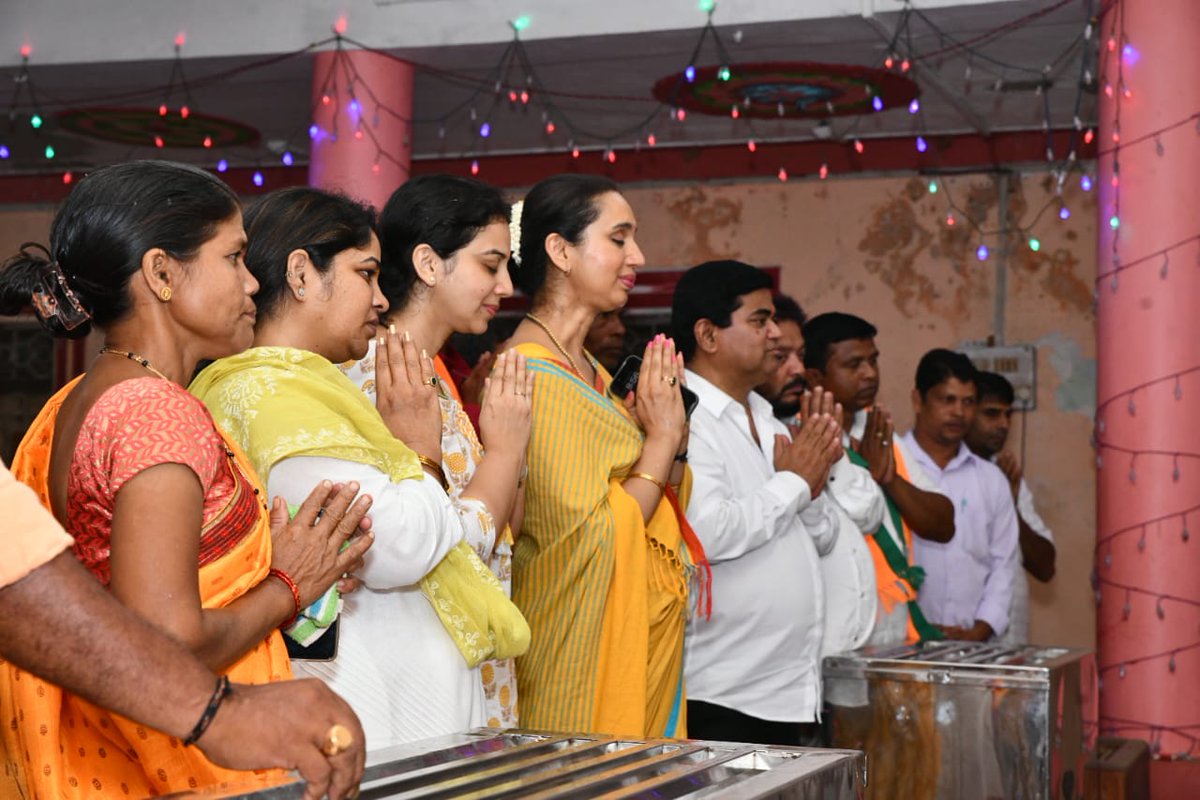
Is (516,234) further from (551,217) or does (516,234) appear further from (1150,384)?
(1150,384)

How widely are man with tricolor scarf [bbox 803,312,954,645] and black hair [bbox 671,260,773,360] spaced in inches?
28.0

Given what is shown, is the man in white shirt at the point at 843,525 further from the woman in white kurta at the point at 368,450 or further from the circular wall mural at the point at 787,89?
the circular wall mural at the point at 787,89

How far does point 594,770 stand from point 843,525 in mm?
2471

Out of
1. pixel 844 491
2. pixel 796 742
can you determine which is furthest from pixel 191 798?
pixel 844 491

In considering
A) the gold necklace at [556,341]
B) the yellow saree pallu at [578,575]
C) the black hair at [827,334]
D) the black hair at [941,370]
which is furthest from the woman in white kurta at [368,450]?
the black hair at [941,370]

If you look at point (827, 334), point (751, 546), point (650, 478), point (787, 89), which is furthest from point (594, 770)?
point (787, 89)

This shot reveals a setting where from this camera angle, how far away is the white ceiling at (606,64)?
5.77 meters

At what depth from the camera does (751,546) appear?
3.35 m

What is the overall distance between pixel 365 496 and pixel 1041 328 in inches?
239

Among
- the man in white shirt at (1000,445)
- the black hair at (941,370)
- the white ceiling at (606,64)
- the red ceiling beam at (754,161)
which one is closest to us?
the black hair at (941,370)

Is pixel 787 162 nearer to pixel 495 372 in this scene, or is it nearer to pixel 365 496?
pixel 495 372

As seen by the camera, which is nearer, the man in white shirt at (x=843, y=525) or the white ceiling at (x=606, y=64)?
the man in white shirt at (x=843, y=525)

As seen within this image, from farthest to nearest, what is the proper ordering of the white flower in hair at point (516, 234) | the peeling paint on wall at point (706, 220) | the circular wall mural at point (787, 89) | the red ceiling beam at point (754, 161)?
the peeling paint on wall at point (706, 220), the red ceiling beam at point (754, 161), the circular wall mural at point (787, 89), the white flower in hair at point (516, 234)

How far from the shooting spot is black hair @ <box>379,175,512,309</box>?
2.68 m
